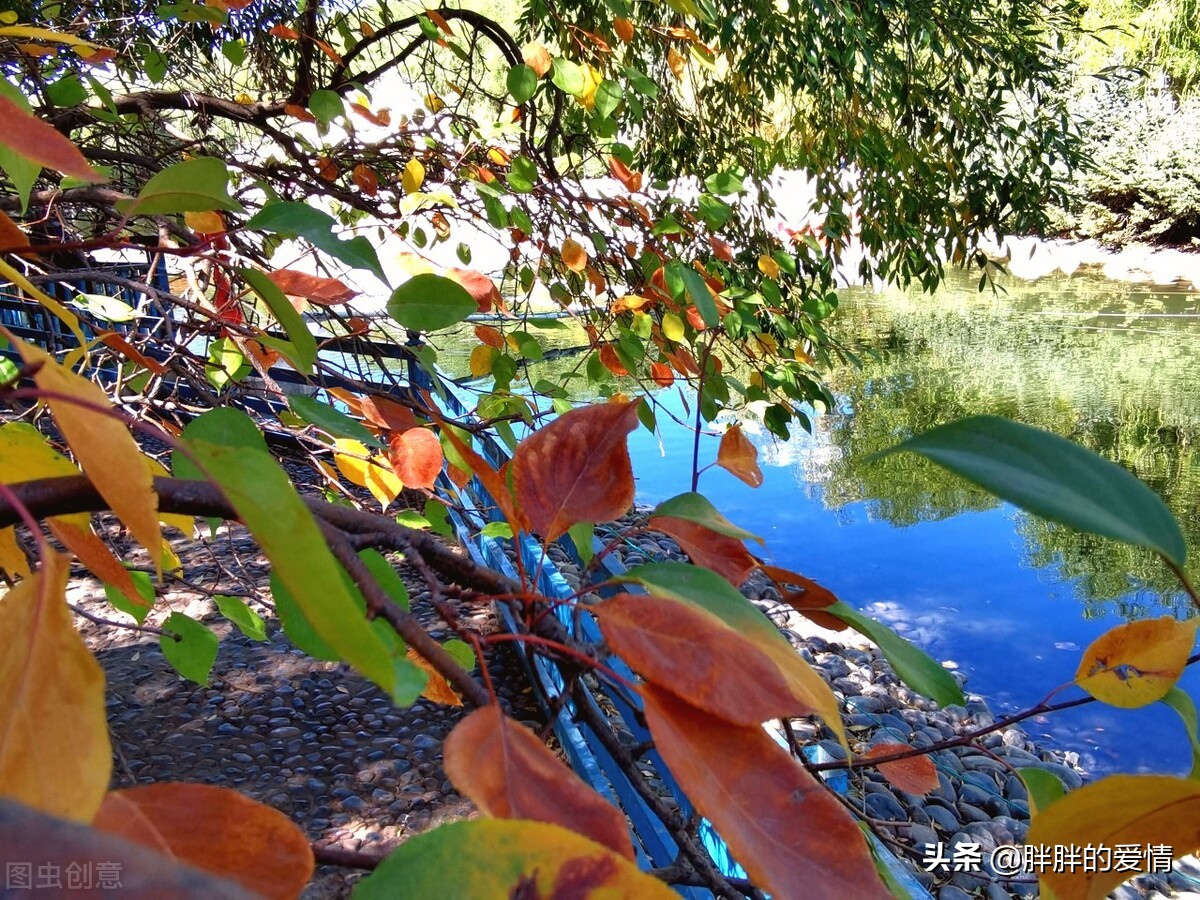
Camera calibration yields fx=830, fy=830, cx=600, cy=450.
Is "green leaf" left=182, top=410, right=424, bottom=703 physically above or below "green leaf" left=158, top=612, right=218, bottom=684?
above

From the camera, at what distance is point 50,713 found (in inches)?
5.8

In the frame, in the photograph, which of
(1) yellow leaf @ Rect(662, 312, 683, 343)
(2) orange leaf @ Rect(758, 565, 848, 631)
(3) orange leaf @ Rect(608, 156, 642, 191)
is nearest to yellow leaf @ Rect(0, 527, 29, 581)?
(2) orange leaf @ Rect(758, 565, 848, 631)

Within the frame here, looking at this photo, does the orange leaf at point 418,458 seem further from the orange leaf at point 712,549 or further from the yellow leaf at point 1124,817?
the yellow leaf at point 1124,817

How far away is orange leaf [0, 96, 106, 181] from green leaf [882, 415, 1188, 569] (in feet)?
0.83

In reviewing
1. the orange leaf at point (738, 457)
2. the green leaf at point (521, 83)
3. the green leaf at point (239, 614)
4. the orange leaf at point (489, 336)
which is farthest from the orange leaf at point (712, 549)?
the green leaf at point (521, 83)

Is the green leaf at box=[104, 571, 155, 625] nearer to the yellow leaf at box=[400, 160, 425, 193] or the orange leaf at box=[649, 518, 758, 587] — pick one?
the orange leaf at box=[649, 518, 758, 587]

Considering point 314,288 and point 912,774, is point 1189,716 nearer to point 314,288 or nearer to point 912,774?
point 912,774

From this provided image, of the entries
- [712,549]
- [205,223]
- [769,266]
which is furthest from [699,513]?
[769,266]

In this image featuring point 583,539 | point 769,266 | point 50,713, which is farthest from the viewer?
point 769,266

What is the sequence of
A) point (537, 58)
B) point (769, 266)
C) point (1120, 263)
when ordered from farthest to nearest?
point (1120, 263)
point (769, 266)
point (537, 58)

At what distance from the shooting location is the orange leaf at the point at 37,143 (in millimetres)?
239

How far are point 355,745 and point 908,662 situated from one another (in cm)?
195

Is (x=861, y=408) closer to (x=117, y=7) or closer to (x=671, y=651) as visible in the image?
(x=117, y=7)

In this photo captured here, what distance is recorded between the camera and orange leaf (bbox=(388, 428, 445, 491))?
0.62 m
